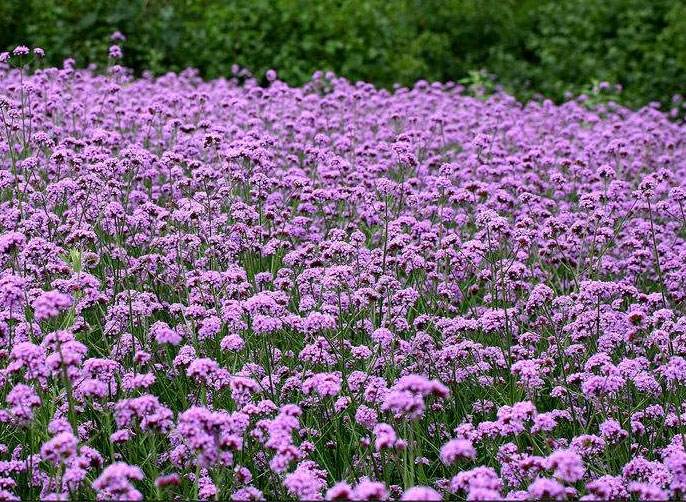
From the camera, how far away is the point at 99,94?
9109 millimetres

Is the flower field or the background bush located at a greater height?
the background bush

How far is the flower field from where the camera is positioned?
11.5 ft

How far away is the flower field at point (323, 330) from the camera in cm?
351

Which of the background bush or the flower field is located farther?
the background bush

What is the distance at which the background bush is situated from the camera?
41.5ft

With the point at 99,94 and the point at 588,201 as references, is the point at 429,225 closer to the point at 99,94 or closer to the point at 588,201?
the point at 588,201

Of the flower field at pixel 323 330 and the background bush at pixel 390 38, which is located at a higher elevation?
the background bush at pixel 390 38

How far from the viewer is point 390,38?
13.7m

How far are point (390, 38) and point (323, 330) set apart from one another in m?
9.71

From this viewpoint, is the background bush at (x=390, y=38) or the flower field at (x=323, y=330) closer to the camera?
the flower field at (x=323, y=330)

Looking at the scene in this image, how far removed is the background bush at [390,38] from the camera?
1264 centimetres

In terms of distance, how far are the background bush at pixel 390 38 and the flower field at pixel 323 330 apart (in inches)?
208

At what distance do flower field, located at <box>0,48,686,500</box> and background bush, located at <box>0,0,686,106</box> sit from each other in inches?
208

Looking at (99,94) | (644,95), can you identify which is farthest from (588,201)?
(644,95)
